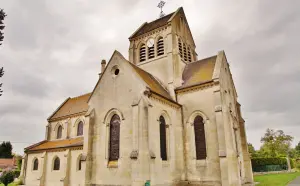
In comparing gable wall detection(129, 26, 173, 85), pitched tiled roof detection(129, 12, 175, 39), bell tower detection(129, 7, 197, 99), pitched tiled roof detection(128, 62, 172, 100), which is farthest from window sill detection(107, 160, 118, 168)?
pitched tiled roof detection(129, 12, 175, 39)

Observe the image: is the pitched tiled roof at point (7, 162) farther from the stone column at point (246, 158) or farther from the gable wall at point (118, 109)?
the stone column at point (246, 158)

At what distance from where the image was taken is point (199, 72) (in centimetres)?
2258

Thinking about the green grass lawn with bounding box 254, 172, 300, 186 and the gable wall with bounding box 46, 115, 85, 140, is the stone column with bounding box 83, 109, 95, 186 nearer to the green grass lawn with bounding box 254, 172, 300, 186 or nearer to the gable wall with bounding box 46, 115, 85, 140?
the gable wall with bounding box 46, 115, 85, 140

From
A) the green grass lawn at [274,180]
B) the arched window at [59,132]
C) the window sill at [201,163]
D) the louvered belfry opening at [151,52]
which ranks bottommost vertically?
the green grass lawn at [274,180]

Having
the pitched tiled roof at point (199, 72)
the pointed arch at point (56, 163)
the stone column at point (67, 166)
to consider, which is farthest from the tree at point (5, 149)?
the pitched tiled roof at point (199, 72)

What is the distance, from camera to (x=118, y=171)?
1678 centimetres

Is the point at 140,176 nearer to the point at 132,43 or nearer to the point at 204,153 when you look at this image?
the point at 204,153

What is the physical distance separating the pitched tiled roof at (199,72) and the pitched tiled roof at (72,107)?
15.5 metres

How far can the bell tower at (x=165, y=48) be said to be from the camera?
23395mm

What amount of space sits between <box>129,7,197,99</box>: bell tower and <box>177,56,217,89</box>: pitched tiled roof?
2.24ft

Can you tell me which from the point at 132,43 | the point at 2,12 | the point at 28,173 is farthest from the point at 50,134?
the point at 2,12

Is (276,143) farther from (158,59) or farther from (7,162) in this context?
(7,162)

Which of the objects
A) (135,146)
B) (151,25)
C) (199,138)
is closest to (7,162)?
(151,25)

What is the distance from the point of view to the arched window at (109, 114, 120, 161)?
17745 mm
